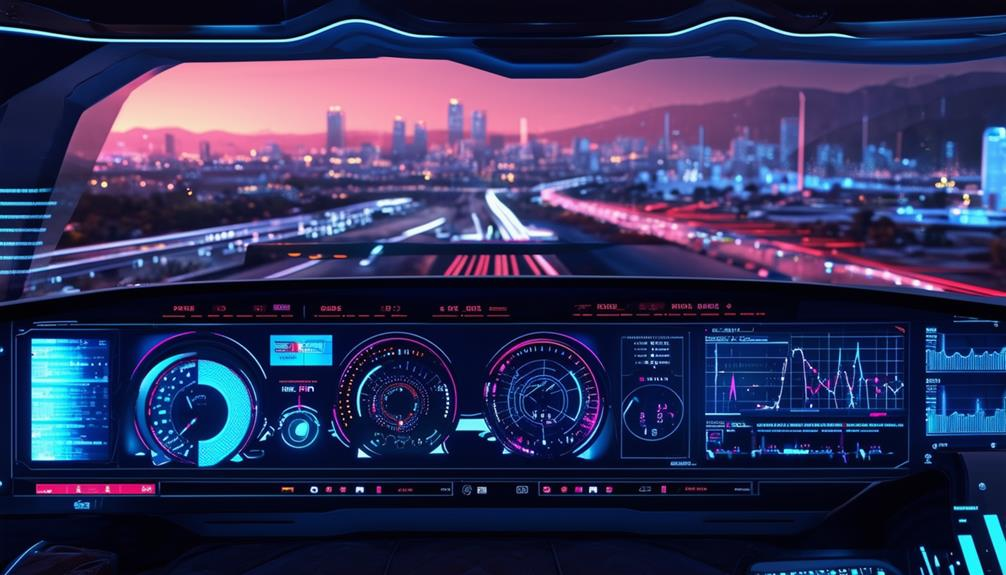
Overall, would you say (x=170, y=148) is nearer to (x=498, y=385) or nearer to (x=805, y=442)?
(x=498, y=385)

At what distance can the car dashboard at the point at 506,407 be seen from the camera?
103 inches

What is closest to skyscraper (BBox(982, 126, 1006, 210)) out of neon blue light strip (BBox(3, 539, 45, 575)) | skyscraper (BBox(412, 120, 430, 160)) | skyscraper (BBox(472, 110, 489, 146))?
skyscraper (BBox(472, 110, 489, 146))

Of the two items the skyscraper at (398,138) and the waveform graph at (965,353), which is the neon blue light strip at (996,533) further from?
the skyscraper at (398,138)

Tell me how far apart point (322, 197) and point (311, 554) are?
1.26 m

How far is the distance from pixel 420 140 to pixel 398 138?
0.26 ft

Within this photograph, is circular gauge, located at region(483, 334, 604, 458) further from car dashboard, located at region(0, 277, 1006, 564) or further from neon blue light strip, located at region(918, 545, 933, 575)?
neon blue light strip, located at region(918, 545, 933, 575)

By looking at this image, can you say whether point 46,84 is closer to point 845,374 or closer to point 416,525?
point 416,525

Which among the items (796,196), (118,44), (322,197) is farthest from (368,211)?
(796,196)

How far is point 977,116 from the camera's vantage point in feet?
10.0

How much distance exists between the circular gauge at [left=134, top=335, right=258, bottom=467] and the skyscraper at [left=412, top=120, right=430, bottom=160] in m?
0.89

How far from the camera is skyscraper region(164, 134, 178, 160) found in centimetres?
302

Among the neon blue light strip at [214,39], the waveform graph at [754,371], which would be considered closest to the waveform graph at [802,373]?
the waveform graph at [754,371]

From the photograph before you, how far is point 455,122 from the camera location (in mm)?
2787

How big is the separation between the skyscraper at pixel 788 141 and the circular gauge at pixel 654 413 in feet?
3.41
